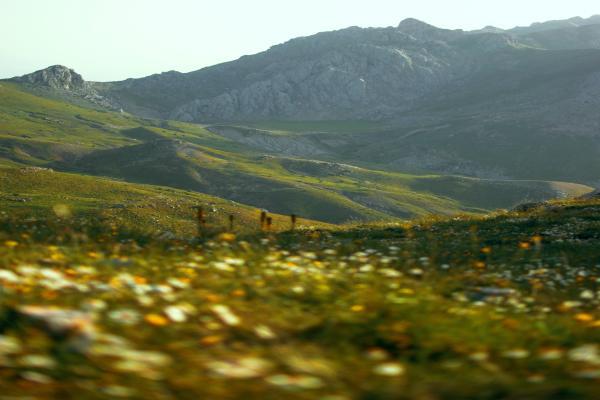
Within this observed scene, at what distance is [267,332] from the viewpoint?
22.8ft

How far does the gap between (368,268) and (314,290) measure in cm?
183

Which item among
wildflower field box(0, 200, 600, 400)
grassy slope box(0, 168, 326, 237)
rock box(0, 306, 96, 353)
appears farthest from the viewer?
grassy slope box(0, 168, 326, 237)

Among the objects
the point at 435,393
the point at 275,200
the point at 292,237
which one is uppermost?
the point at 435,393

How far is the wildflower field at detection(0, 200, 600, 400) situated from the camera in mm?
5629

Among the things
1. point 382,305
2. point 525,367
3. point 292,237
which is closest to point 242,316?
point 382,305

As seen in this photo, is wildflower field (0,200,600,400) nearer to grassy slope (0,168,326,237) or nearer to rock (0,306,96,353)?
rock (0,306,96,353)

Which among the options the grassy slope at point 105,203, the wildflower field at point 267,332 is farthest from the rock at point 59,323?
the grassy slope at point 105,203

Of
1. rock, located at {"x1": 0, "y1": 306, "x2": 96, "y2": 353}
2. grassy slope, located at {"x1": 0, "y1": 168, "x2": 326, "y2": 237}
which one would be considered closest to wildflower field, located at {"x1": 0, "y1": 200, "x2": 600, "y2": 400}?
rock, located at {"x1": 0, "y1": 306, "x2": 96, "y2": 353}

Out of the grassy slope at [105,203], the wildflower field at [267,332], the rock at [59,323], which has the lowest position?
the grassy slope at [105,203]

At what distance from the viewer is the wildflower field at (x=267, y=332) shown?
5629 millimetres

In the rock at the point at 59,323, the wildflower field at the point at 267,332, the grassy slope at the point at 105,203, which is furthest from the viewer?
the grassy slope at the point at 105,203

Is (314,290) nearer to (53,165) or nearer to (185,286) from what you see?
(185,286)

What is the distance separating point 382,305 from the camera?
26.6 ft

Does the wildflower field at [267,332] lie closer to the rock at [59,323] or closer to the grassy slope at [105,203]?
the rock at [59,323]
